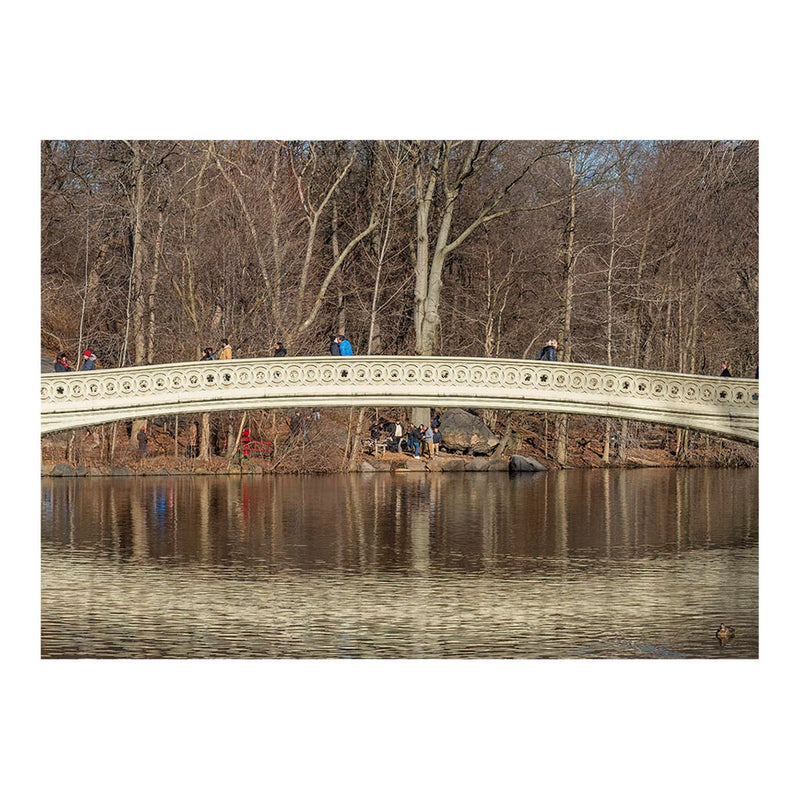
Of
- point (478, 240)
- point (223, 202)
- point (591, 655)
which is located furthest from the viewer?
point (478, 240)

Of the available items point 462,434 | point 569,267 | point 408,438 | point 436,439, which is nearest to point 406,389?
point 408,438

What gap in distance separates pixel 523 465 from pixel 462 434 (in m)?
1.52

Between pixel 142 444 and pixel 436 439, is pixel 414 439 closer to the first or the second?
pixel 436 439

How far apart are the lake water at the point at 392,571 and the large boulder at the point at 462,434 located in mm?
3895

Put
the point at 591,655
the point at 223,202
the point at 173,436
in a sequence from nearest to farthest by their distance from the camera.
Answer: the point at 591,655, the point at 223,202, the point at 173,436

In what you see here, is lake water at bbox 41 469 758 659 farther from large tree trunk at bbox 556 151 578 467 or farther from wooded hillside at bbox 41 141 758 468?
large tree trunk at bbox 556 151 578 467

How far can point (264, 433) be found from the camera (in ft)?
93.1

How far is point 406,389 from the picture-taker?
17.9 meters

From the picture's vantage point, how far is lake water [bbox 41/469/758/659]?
47.8ft

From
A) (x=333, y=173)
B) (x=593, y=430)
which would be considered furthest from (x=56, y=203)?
(x=593, y=430)

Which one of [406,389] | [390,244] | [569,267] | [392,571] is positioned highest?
[390,244]

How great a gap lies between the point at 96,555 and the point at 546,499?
9434 millimetres

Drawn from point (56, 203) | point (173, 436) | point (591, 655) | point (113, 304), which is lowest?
point (591, 655)

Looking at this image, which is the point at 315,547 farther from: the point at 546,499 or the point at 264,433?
the point at 264,433
